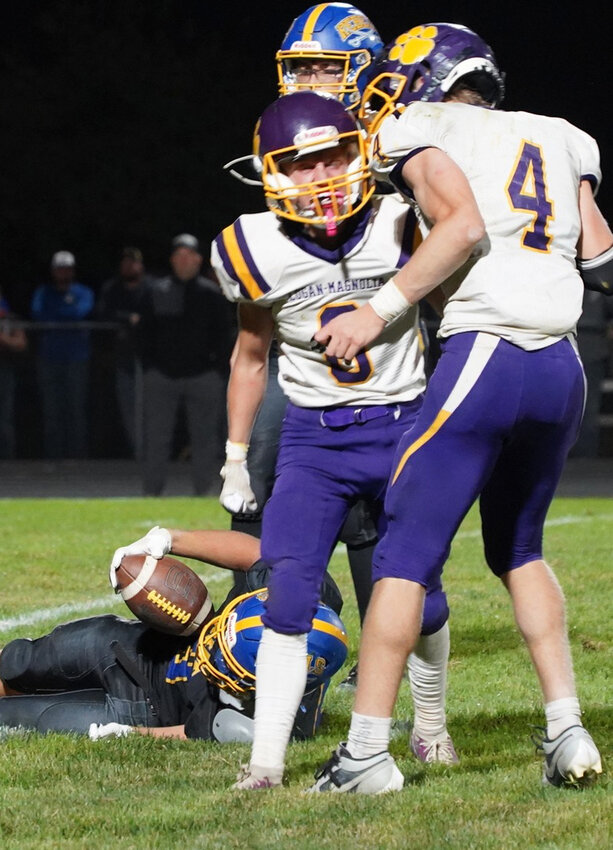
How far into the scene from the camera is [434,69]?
11.8 ft

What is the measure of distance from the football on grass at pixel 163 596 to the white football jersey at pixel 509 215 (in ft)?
4.02

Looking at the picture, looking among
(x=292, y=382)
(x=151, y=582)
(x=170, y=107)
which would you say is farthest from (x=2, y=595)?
(x=170, y=107)

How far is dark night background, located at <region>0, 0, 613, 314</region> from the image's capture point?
982 inches

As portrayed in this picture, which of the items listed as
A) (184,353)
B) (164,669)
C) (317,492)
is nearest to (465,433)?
(317,492)

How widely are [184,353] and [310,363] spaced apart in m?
8.00

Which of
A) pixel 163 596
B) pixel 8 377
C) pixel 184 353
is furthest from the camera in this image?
pixel 8 377

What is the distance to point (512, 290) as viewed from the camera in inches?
133

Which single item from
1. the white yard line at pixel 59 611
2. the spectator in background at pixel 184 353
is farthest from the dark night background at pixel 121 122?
the white yard line at pixel 59 611

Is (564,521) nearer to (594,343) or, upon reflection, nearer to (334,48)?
(594,343)

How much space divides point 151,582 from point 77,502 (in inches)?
289

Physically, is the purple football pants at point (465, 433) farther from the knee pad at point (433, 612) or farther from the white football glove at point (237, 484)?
the white football glove at point (237, 484)

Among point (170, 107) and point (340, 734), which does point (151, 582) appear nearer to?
point (340, 734)

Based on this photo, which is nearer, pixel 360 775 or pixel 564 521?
pixel 360 775

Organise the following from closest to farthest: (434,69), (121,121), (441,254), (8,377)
Answer: 1. (441,254)
2. (434,69)
3. (8,377)
4. (121,121)
